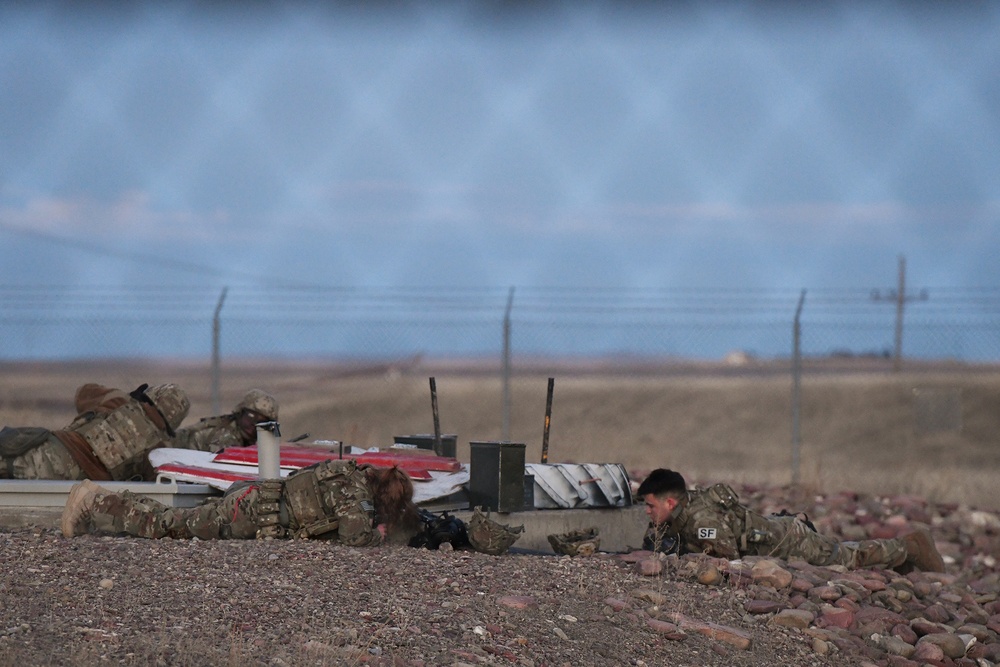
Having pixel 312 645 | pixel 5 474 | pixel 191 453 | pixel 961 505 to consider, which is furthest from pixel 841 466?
pixel 312 645

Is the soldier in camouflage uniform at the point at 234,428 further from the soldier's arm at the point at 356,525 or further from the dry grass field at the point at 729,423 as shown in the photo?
the dry grass field at the point at 729,423

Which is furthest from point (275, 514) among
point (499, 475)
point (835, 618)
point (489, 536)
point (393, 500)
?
point (835, 618)

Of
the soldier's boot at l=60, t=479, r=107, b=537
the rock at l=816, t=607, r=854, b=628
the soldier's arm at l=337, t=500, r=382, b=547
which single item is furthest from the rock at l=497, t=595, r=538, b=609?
the soldier's boot at l=60, t=479, r=107, b=537

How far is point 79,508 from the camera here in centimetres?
870

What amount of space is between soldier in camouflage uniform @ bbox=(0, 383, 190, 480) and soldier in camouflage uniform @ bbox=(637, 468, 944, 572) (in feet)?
13.5

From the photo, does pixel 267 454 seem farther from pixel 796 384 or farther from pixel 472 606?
pixel 796 384

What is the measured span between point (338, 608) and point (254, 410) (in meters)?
4.45

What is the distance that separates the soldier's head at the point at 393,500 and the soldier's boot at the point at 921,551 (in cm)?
459

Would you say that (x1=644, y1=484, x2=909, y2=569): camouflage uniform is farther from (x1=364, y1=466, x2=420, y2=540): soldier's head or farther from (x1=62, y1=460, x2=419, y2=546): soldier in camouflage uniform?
(x1=62, y1=460, x2=419, y2=546): soldier in camouflage uniform

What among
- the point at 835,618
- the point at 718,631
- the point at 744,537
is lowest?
the point at 835,618

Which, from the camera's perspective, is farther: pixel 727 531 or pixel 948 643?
pixel 727 531

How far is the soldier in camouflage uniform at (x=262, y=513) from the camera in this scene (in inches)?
342

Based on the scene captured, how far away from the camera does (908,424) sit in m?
26.8

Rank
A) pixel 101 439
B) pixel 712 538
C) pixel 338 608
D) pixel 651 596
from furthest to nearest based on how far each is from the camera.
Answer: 1. pixel 101 439
2. pixel 712 538
3. pixel 651 596
4. pixel 338 608
